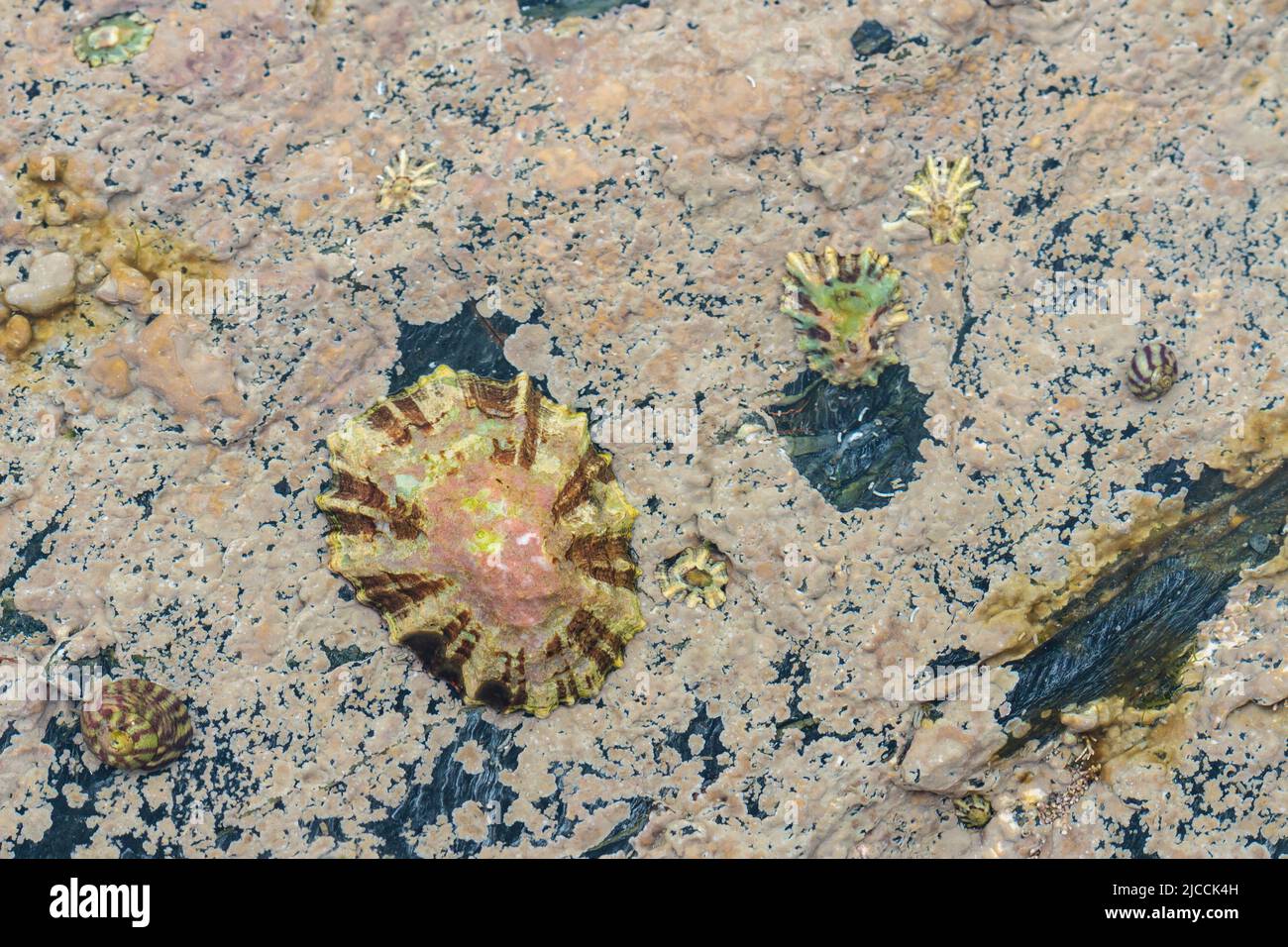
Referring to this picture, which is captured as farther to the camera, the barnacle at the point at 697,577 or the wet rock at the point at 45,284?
the barnacle at the point at 697,577

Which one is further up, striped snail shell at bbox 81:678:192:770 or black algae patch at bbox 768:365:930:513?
black algae patch at bbox 768:365:930:513

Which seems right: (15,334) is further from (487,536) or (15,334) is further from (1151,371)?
(1151,371)

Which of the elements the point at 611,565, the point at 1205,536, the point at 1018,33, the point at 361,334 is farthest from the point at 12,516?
the point at 1205,536

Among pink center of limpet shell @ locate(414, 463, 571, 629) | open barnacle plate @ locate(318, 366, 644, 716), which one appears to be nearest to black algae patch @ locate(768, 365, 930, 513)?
open barnacle plate @ locate(318, 366, 644, 716)

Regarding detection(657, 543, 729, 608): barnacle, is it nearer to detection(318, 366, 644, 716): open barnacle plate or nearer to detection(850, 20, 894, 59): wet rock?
detection(318, 366, 644, 716): open barnacle plate

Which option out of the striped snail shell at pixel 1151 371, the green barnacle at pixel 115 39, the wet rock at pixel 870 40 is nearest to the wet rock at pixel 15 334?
the green barnacle at pixel 115 39

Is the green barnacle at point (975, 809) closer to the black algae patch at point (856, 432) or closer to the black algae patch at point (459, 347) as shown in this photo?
the black algae patch at point (856, 432)
